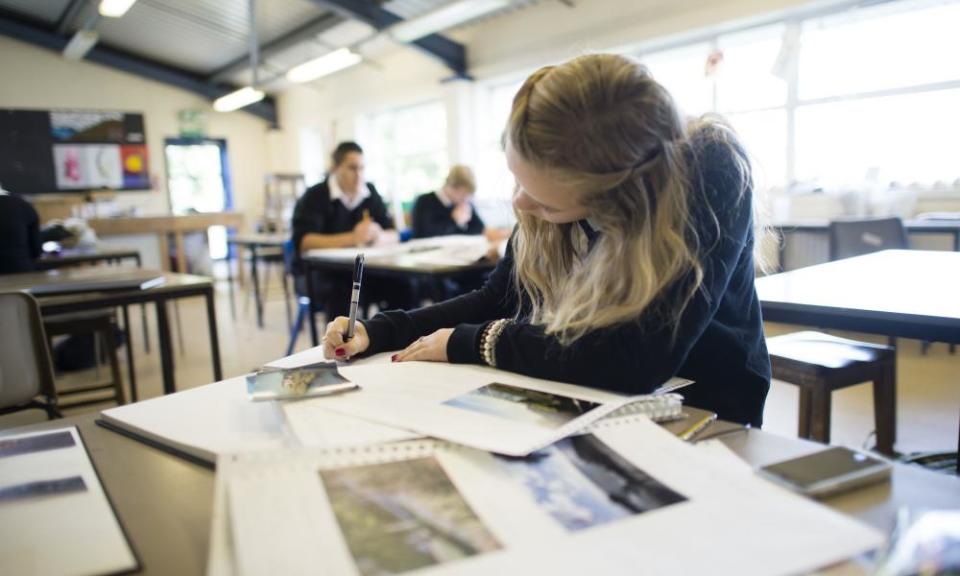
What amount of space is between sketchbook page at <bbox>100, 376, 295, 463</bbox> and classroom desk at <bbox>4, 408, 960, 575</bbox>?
2 centimetres

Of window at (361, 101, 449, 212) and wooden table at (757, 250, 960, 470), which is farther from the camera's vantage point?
window at (361, 101, 449, 212)

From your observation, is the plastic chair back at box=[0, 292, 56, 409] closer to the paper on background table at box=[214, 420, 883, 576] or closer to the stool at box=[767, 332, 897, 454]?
the paper on background table at box=[214, 420, 883, 576]

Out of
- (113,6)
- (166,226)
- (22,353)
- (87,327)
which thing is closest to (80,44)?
(166,226)

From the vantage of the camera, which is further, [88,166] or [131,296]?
A: [88,166]

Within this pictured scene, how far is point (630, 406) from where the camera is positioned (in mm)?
671

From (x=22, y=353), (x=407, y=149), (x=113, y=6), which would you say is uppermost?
(x=113, y=6)

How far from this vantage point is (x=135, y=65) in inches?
349

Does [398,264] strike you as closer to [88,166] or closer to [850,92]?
[850,92]

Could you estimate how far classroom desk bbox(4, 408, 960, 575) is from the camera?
1.55 ft

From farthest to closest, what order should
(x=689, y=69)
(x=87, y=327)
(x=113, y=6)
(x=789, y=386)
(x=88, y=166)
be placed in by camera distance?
1. (x=88, y=166)
2. (x=113, y=6)
3. (x=689, y=69)
4. (x=789, y=386)
5. (x=87, y=327)

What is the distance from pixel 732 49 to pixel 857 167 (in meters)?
1.32

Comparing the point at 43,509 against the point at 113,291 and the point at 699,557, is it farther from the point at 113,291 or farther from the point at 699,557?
the point at 113,291

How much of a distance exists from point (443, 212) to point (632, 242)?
3.25 m

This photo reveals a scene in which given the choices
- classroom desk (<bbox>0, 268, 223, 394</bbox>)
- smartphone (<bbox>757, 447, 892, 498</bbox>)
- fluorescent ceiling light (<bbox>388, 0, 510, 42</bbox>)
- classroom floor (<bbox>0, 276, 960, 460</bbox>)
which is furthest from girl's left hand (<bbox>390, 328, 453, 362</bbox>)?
fluorescent ceiling light (<bbox>388, 0, 510, 42</bbox>)
